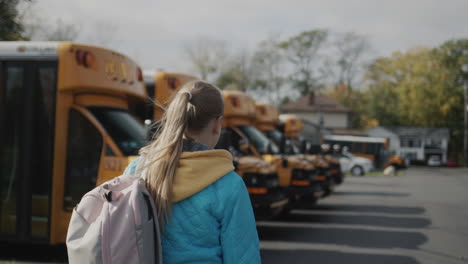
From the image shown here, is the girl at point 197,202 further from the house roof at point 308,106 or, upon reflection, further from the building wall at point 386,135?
the building wall at point 386,135

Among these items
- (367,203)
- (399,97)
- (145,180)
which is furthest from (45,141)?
(399,97)

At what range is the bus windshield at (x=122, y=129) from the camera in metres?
7.20

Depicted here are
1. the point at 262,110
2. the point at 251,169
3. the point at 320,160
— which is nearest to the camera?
the point at 251,169

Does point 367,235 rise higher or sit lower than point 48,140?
lower

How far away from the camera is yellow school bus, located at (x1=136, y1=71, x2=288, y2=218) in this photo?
923cm

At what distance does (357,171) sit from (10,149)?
33122mm

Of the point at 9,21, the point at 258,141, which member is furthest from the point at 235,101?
the point at 9,21

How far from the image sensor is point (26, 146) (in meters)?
7.16

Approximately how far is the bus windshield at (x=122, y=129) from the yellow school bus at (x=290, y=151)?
438 cm

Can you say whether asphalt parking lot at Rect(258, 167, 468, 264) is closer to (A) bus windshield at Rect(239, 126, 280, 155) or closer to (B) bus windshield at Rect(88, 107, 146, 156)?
(A) bus windshield at Rect(239, 126, 280, 155)

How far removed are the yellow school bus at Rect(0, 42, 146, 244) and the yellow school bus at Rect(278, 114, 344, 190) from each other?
719 centimetres

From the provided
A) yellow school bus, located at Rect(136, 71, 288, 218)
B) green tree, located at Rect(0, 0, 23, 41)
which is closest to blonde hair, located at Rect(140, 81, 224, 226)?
green tree, located at Rect(0, 0, 23, 41)

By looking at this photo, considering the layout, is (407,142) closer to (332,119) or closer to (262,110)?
(332,119)

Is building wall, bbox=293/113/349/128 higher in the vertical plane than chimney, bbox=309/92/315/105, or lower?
lower
